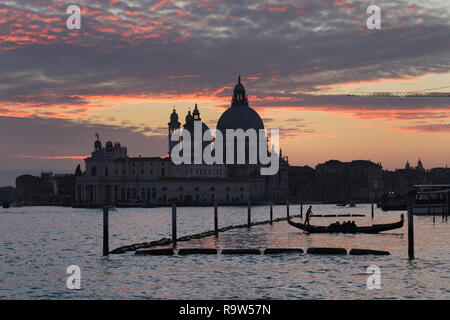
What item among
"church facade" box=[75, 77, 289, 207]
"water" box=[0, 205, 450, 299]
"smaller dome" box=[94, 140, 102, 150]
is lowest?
"water" box=[0, 205, 450, 299]

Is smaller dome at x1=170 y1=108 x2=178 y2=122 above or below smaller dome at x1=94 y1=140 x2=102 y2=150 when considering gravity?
above

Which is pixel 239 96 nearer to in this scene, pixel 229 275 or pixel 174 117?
pixel 174 117

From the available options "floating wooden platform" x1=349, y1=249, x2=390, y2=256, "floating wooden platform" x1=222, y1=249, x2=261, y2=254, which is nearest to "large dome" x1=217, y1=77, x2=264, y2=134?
"floating wooden platform" x1=222, y1=249, x2=261, y2=254

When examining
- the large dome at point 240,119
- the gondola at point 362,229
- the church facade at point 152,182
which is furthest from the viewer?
the large dome at point 240,119

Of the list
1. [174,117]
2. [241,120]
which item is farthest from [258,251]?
[241,120]

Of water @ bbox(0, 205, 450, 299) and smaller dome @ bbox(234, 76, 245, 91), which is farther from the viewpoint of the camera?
smaller dome @ bbox(234, 76, 245, 91)

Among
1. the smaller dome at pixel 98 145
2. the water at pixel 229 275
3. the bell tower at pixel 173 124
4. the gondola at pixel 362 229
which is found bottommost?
the water at pixel 229 275

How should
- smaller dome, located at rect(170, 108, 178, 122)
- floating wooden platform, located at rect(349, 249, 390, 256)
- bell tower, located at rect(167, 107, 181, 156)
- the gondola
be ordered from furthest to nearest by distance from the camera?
smaller dome, located at rect(170, 108, 178, 122)
bell tower, located at rect(167, 107, 181, 156)
the gondola
floating wooden platform, located at rect(349, 249, 390, 256)

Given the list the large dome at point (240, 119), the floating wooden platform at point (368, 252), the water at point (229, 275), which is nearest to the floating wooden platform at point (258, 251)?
the floating wooden platform at point (368, 252)

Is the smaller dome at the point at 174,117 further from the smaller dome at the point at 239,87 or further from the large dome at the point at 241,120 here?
the smaller dome at the point at 239,87

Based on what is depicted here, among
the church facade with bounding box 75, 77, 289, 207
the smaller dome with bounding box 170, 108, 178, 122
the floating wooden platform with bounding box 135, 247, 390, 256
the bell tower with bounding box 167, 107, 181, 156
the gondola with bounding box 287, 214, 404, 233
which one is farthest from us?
the smaller dome with bounding box 170, 108, 178, 122

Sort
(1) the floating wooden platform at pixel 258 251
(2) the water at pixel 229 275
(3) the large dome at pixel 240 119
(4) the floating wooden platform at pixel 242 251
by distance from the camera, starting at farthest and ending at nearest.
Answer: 1. (3) the large dome at pixel 240 119
2. (4) the floating wooden platform at pixel 242 251
3. (1) the floating wooden platform at pixel 258 251
4. (2) the water at pixel 229 275

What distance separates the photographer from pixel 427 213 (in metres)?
73.6

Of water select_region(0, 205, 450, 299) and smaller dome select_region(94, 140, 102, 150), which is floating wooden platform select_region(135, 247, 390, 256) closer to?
water select_region(0, 205, 450, 299)
